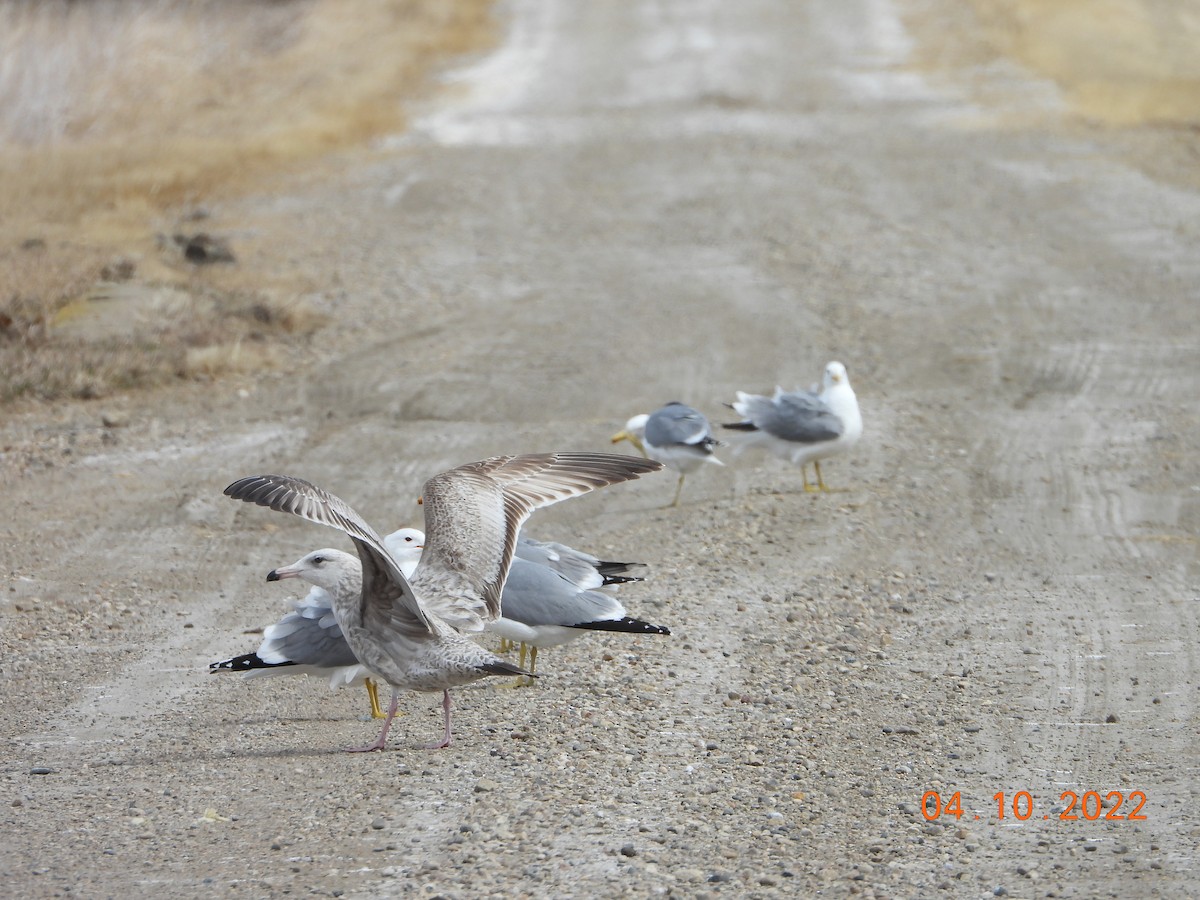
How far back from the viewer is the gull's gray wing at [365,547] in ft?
16.9

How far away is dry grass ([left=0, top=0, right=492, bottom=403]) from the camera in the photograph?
476 inches

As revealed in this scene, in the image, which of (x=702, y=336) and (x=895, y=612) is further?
(x=702, y=336)

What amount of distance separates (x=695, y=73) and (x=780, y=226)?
9698 millimetres

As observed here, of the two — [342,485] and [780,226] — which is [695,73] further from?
[342,485]

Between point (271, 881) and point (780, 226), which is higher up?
point (271, 881)

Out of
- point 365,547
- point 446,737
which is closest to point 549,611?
point 446,737

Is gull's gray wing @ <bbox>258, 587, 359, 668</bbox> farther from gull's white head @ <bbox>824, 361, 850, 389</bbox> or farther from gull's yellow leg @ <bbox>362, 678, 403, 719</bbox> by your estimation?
gull's white head @ <bbox>824, 361, 850, 389</bbox>

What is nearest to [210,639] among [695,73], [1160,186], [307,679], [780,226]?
[307,679]

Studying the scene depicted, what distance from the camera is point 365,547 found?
5.21 m

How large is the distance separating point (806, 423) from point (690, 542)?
127cm

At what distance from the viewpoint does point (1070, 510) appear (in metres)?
9.04

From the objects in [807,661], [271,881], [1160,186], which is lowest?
[1160,186]

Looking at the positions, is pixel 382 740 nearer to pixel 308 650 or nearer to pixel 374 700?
pixel 308 650
